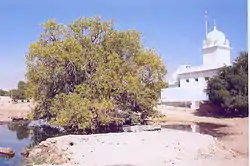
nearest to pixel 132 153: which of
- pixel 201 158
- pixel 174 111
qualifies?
pixel 201 158

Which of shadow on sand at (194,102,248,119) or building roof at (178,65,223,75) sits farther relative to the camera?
building roof at (178,65,223,75)

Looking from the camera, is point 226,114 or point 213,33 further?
point 213,33

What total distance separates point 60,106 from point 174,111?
11.0 meters

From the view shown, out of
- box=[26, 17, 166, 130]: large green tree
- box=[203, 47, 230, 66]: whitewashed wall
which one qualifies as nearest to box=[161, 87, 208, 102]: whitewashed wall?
box=[203, 47, 230, 66]: whitewashed wall

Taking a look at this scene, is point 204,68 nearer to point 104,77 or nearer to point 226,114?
point 226,114

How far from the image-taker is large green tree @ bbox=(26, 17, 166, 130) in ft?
24.6

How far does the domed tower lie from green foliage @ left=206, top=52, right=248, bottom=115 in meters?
5.16

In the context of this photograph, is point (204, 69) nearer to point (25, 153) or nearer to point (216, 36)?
point (216, 36)

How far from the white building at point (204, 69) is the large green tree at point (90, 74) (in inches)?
431

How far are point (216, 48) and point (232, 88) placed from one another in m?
6.49

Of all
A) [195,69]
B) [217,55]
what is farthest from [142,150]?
[217,55]

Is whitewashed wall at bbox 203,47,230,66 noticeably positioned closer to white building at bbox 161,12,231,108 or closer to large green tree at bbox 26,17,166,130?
white building at bbox 161,12,231,108

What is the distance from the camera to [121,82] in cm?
782

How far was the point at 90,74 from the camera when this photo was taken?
7945 mm
